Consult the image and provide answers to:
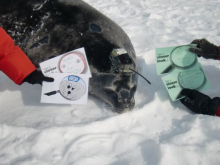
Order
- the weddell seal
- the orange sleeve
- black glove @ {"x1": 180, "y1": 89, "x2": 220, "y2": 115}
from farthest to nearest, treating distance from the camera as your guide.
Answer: the weddell seal
black glove @ {"x1": 180, "y1": 89, "x2": 220, "y2": 115}
the orange sleeve

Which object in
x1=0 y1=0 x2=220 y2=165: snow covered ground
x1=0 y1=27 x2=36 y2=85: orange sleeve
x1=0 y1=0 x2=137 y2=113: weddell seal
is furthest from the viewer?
x1=0 y1=0 x2=137 y2=113: weddell seal

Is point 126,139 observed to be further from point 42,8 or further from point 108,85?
point 42,8

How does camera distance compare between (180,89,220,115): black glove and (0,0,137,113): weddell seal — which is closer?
(180,89,220,115): black glove

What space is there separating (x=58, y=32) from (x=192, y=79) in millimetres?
1353

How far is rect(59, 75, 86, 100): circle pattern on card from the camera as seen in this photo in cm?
185

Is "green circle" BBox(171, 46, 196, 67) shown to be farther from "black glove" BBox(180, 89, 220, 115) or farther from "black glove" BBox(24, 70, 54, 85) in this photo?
"black glove" BBox(24, 70, 54, 85)

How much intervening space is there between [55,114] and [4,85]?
0.81 metres

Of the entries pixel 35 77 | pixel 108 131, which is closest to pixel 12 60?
pixel 35 77

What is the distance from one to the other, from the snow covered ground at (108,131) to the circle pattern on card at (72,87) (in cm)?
16

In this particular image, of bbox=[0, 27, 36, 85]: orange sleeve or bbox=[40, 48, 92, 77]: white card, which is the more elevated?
bbox=[0, 27, 36, 85]: orange sleeve

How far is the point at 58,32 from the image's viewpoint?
223 centimetres

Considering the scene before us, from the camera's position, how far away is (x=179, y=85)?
78.3 inches

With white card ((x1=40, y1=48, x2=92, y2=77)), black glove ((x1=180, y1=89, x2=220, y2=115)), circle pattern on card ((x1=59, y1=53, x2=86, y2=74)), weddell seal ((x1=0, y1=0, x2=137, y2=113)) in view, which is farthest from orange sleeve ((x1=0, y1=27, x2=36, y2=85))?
black glove ((x1=180, y1=89, x2=220, y2=115))

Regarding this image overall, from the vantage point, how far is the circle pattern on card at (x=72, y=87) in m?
1.85
